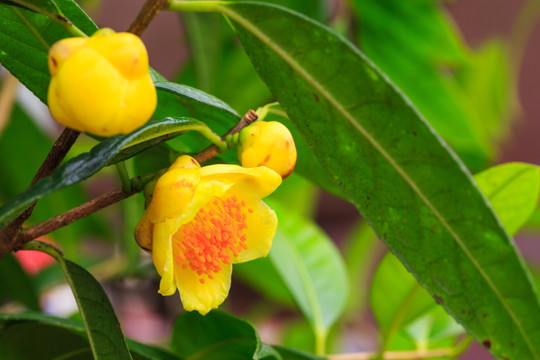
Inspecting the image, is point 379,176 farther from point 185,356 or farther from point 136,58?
point 185,356

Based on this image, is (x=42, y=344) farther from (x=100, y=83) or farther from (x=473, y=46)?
(x=473, y=46)

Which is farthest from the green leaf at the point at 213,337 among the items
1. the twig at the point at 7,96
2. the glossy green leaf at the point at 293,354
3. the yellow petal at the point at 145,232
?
the twig at the point at 7,96

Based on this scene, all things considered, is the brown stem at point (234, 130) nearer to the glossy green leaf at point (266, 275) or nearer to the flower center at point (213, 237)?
the flower center at point (213, 237)

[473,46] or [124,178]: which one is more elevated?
[473,46]

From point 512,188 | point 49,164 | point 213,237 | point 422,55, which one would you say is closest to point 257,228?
point 213,237

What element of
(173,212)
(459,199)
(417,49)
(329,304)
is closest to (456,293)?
(459,199)
